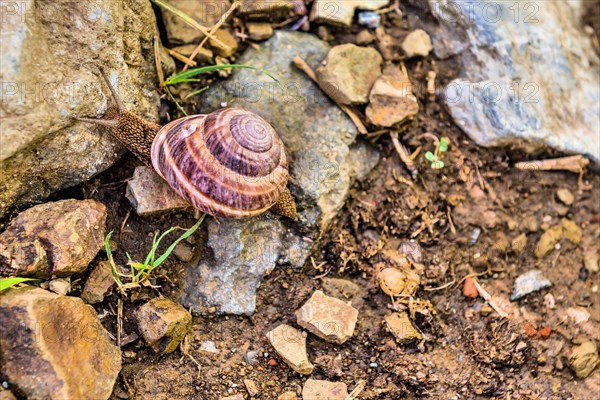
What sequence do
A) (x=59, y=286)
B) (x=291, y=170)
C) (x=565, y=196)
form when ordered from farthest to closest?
(x=565, y=196) < (x=291, y=170) < (x=59, y=286)

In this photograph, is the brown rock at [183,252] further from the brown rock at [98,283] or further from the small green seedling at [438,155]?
the small green seedling at [438,155]

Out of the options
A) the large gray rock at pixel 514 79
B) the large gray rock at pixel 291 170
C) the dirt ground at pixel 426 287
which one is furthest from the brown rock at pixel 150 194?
the large gray rock at pixel 514 79

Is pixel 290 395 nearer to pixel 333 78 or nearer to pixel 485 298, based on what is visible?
pixel 485 298

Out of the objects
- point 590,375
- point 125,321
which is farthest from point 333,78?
point 590,375

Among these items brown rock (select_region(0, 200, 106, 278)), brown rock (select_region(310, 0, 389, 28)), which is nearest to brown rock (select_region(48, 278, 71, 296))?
brown rock (select_region(0, 200, 106, 278))

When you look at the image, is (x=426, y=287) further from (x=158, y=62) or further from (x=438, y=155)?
(x=158, y=62)

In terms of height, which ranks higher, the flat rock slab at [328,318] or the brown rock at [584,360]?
the flat rock slab at [328,318]

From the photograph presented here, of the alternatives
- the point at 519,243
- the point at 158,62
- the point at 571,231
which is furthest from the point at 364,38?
the point at 571,231

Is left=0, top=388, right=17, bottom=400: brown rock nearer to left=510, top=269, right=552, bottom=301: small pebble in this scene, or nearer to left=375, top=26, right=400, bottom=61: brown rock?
left=510, top=269, right=552, bottom=301: small pebble
